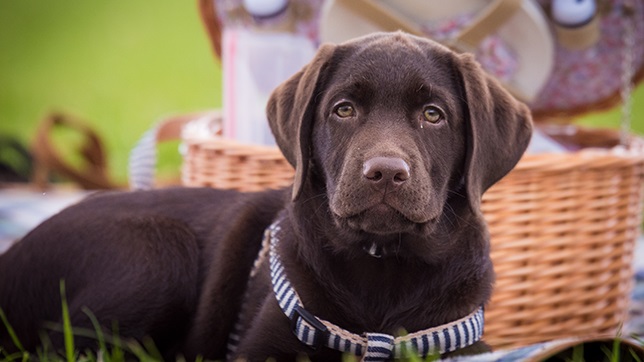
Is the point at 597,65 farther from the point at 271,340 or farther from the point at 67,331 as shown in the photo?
the point at 67,331

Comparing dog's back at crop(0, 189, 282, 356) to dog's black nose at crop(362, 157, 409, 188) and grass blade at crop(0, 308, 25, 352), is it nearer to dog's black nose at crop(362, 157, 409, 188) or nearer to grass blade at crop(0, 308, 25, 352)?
grass blade at crop(0, 308, 25, 352)

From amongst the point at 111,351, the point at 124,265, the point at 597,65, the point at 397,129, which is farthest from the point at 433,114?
the point at 597,65

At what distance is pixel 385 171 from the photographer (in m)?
2.05

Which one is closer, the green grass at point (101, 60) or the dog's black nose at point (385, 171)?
the dog's black nose at point (385, 171)

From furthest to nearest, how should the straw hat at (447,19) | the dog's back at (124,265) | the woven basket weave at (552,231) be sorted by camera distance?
1. the straw hat at (447,19)
2. the woven basket weave at (552,231)
3. the dog's back at (124,265)

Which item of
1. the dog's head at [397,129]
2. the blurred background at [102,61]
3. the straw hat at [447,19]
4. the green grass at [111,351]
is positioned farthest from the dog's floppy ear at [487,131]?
the blurred background at [102,61]

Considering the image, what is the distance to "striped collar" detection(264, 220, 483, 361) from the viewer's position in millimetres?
2234

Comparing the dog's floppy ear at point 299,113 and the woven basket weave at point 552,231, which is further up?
the dog's floppy ear at point 299,113

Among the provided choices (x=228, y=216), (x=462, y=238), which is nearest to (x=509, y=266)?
(x=462, y=238)

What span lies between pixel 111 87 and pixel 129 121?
1.46 feet

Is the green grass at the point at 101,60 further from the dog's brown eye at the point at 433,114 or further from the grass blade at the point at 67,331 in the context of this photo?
the dog's brown eye at the point at 433,114

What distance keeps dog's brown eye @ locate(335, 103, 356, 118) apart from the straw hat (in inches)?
43.2

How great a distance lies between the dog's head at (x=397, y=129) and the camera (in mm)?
2121

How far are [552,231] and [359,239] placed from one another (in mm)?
Result: 1062
